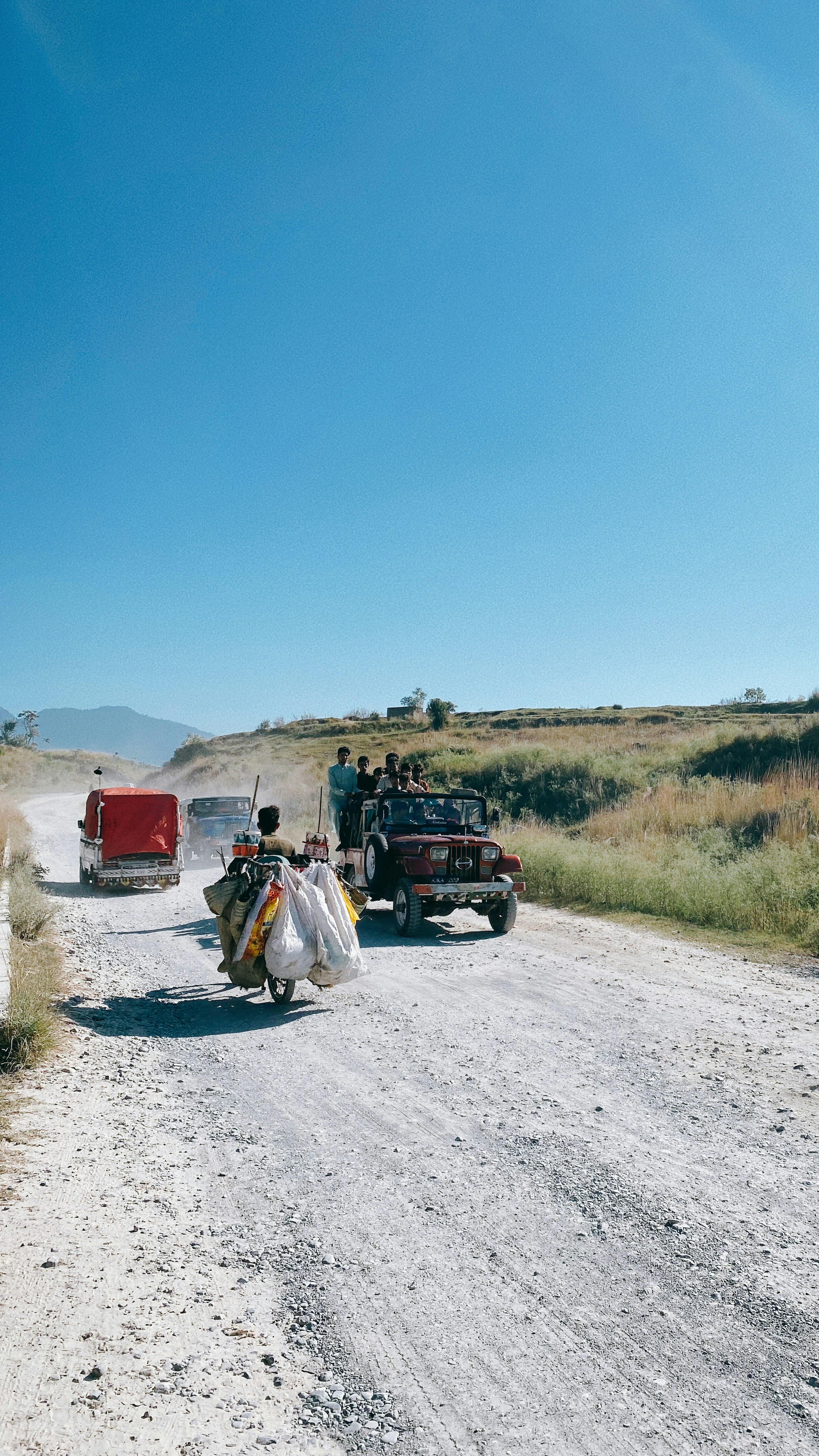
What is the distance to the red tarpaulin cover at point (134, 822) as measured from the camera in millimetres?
18375

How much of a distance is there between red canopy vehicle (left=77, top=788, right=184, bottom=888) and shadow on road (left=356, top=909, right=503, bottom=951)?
20.4 feet

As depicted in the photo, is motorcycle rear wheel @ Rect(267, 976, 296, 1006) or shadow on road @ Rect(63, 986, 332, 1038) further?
motorcycle rear wheel @ Rect(267, 976, 296, 1006)

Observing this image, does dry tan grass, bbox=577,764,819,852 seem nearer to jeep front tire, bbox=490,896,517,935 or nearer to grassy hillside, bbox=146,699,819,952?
grassy hillside, bbox=146,699,819,952

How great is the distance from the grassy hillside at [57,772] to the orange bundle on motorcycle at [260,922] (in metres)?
47.3

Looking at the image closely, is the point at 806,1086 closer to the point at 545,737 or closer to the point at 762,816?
the point at 762,816

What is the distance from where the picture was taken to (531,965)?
1048 centimetres

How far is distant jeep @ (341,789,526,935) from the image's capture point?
12242mm

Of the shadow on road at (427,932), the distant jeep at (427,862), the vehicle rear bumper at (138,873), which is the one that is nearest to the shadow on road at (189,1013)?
the shadow on road at (427,932)

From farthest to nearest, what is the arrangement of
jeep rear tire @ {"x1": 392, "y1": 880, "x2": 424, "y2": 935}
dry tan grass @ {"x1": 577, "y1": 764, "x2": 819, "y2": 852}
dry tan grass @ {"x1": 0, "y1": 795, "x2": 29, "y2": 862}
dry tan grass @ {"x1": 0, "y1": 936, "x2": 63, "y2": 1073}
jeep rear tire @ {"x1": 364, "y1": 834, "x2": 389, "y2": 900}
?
dry tan grass @ {"x1": 0, "y1": 795, "x2": 29, "y2": 862} < dry tan grass @ {"x1": 577, "y1": 764, "x2": 819, "y2": 852} < jeep rear tire @ {"x1": 364, "y1": 834, "x2": 389, "y2": 900} < jeep rear tire @ {"x1": 392, "y1": 880, "x2": 424, "y2": 935} < dry tan grass @ {"x1": 0, "y1": 936, "x2": 63, "y2": 1073}

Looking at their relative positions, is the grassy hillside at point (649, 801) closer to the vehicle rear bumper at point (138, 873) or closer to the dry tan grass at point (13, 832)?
the vehicle rear bumper at point (138, 873)

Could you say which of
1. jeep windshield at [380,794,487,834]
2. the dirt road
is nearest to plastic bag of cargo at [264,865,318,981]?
the dirt road

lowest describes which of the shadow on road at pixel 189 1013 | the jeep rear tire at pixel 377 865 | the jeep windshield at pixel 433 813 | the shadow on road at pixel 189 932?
the shadow on road at pixel 189 932

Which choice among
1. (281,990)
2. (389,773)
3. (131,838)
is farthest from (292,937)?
(131,838)

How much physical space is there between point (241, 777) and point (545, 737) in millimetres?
17657
